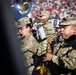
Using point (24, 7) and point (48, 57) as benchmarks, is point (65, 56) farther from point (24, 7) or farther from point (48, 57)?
point (24, 7)

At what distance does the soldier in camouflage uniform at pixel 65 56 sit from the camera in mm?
2611

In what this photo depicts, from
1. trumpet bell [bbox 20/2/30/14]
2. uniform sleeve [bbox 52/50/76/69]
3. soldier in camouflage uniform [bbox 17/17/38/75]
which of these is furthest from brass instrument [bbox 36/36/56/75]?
trumpet bell [bbox 20/2/30/14]

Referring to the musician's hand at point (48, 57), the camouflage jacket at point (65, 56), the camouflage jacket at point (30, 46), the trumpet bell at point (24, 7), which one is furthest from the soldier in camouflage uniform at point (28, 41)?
the trumpet bell at point (24, 7)

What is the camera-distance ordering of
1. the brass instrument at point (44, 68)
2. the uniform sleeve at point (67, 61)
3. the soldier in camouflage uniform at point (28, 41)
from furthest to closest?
1. the soldier in camouflage uniform at point (28, 41)
2. the brass instrument at point (44, 68)
3. the uniform sleeve at point (67, 61)

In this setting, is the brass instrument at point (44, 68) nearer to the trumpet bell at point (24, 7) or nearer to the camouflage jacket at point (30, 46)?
the camouflage jacket at point (30, 46)

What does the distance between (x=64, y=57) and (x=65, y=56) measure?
0.01 metres

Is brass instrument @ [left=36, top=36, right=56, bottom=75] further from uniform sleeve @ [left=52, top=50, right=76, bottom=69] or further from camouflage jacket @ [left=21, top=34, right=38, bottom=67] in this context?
uniform sleeve @ [left=52, top=50, right=76, bottom=69]

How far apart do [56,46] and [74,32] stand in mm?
237

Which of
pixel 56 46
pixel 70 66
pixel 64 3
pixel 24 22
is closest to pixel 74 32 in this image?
pixel 56 46

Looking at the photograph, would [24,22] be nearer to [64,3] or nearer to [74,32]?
[74,32]

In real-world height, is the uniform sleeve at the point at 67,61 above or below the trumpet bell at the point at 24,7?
below

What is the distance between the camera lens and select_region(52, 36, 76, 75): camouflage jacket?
2.60m

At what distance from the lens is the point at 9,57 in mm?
502

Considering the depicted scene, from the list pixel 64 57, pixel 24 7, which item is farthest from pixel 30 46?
pixel 24 7
